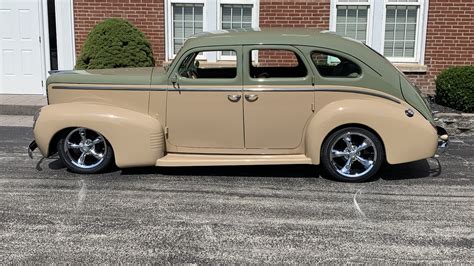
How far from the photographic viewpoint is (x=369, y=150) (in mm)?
5879

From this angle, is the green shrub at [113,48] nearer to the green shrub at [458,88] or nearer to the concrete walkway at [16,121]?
the concrete walkway at [16,121]

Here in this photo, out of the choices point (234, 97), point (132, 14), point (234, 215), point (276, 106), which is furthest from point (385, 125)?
point (132, 14)

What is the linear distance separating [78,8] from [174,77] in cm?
552

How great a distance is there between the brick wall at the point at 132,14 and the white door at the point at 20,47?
93cm

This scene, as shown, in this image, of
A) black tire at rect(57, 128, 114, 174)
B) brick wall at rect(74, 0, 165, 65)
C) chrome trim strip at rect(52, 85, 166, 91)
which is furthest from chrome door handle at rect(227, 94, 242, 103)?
brick wall at rect(74, 0, 165, 65)

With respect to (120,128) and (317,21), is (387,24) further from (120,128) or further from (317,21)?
(120,128)

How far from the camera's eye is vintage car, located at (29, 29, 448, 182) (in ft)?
18.9

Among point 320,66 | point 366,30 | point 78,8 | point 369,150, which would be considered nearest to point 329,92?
point 320,66

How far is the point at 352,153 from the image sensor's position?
5.84 meters

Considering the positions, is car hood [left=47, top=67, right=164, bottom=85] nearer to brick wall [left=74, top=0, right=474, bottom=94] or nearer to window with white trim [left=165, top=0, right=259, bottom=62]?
window with white trim [left=165, top=0, right=259, bottom=62]

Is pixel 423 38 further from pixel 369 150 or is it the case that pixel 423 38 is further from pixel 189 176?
pixel 189 176

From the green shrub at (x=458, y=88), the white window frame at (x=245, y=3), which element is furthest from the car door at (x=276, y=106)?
the white window frame at (x=245, y=3)

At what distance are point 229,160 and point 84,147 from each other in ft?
5.53

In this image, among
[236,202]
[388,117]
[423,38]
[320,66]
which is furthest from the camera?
[423,38]
